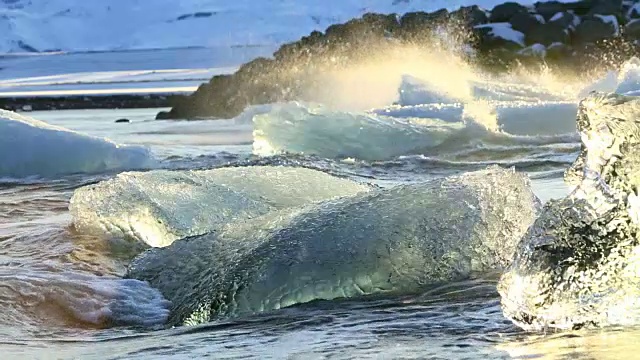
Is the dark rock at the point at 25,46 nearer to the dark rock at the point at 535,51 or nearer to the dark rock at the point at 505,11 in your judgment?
the dark rock at the point at 505,11

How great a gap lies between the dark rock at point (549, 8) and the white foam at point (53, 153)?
797 inches

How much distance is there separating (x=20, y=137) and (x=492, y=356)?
6591 mm

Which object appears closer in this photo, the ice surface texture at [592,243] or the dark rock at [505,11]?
the ice surface texture at [592,243]

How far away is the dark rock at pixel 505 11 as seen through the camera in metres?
28.7

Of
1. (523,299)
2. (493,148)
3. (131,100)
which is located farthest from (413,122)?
(131,100)

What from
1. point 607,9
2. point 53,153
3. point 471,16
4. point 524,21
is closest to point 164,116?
point 524,21

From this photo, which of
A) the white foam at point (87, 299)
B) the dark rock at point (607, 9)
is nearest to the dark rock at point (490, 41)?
the dark rock at point (607, 9)

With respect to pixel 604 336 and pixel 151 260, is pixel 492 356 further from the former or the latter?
pixel 151 260

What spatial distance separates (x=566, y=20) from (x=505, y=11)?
2065 mm

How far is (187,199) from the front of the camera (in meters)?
4.70

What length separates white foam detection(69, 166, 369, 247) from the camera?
4.61 meters

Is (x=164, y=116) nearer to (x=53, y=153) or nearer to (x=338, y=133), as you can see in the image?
(x=338, y=133)

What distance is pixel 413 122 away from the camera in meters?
9.94

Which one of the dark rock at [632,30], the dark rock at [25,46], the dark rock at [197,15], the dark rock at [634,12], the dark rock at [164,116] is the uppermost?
the dark rock at [197,15]
